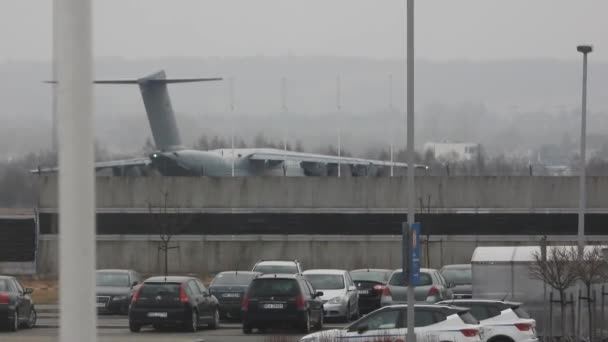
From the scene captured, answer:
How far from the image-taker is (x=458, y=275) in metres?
39.7

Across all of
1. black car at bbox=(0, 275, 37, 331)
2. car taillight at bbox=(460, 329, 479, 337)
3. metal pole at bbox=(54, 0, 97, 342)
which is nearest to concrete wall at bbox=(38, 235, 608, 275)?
Result: black car at bbox=(0, 275, 37, 331)

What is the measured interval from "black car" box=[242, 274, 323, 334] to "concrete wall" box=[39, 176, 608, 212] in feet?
106

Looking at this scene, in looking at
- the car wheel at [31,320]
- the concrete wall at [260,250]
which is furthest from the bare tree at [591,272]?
the concrete wall at [260,250]

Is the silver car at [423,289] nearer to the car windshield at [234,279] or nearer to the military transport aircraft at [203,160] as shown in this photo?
the car windshield at [234,279]

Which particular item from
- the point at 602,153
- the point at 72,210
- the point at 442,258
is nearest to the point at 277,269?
the point at 442,258

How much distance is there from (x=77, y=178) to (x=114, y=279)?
108 feet

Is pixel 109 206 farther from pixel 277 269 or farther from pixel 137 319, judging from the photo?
pixel 137 319

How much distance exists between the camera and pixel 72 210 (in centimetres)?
452

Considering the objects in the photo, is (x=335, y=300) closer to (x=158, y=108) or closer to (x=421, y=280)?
(x=421, y=280)

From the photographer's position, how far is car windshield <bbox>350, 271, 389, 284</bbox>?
128 feet

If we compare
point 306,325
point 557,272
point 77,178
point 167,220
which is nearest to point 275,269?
point 306,325

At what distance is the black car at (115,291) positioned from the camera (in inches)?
1411

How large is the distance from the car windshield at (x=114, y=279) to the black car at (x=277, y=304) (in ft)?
30.2

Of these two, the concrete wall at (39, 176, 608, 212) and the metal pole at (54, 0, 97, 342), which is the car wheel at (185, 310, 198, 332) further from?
the concrete wall at (39, 176, 608, 212)
